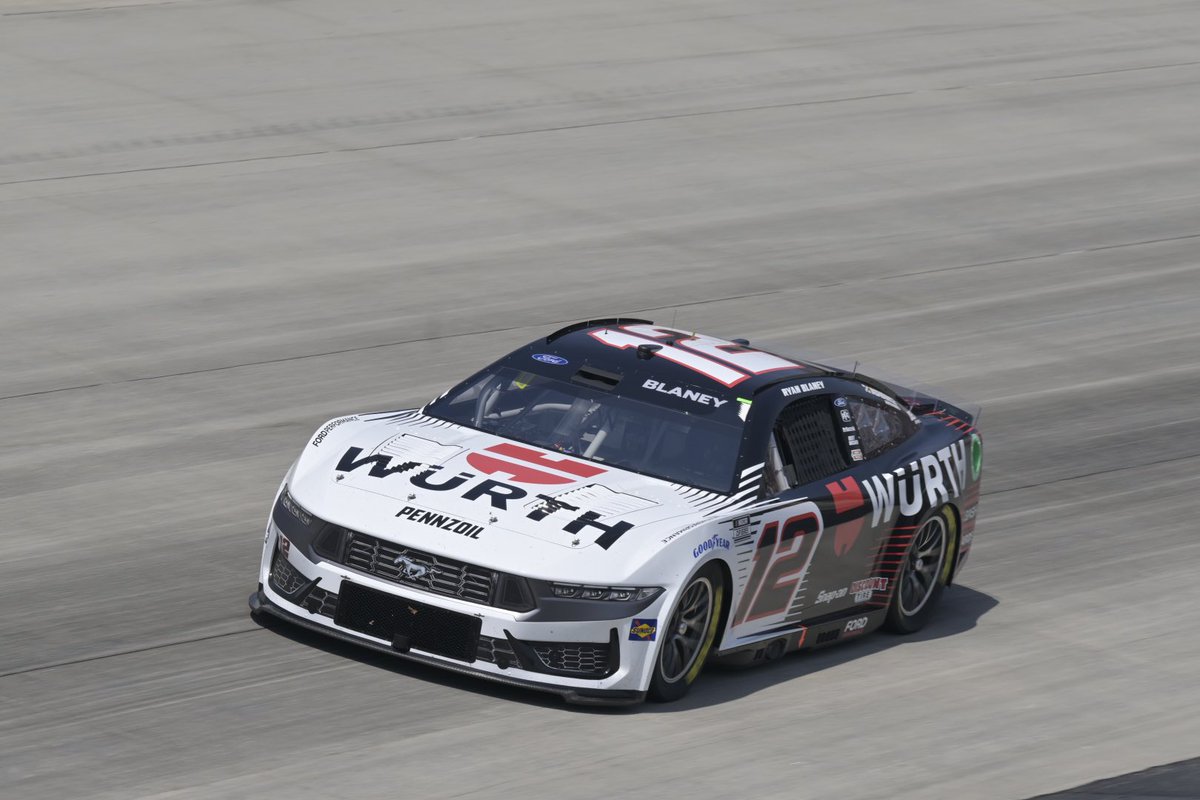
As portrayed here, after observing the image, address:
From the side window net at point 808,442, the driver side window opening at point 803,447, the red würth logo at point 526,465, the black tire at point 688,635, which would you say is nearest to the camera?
the black tire at point 688,635

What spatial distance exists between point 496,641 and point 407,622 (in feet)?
1.31

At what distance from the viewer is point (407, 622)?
27.8 feet

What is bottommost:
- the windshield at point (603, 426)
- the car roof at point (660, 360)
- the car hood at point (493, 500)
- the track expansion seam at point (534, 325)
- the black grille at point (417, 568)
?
the track expansion seam at point (534, 325)

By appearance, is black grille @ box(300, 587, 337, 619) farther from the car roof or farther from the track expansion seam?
the track expansion seam

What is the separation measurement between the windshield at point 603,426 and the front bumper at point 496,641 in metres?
1.01

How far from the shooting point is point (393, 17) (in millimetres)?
25906

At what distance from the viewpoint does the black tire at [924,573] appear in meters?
10.2

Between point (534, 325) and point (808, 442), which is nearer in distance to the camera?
point (808, 442)

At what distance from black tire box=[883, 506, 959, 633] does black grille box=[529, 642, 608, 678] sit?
7.29 feet

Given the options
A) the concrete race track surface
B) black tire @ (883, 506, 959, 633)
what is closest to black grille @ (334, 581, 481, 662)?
the concrete race track surface

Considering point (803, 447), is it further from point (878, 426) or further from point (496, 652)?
point (496, 652)

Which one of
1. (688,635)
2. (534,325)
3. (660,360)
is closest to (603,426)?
(660,360)

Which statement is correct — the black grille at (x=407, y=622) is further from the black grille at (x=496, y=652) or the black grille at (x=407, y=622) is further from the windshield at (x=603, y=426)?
the windshield at (x=603, y=426)

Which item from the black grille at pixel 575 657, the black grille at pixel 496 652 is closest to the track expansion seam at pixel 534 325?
the black grille at pixel 496 652
